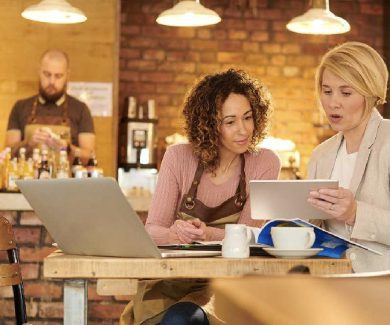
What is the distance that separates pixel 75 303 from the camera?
2160 mm

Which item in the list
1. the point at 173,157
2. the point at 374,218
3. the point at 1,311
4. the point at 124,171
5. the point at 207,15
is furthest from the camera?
the point at 124,171

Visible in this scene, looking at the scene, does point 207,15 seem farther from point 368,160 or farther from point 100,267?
point 100,267

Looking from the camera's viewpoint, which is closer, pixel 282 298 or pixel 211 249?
pixel 282 298

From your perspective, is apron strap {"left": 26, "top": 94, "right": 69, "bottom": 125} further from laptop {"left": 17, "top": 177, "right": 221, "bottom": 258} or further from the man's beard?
laptop {"left": 17, "top": 177, "right": 221, "bottom": 258}

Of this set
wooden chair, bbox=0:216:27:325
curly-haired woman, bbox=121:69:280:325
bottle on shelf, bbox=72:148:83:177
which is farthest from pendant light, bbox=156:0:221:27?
wooden chair, bbox=0:216:27:325

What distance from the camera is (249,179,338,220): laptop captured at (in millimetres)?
2381

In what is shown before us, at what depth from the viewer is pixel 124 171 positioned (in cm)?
861

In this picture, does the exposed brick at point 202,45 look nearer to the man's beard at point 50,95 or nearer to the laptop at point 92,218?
the man's beard at point 50,95

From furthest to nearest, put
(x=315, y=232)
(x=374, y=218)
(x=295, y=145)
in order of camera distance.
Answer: (x=295, y=145)
(x=374, y=218)
(x=315, y=232)

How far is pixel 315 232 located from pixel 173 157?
91cm

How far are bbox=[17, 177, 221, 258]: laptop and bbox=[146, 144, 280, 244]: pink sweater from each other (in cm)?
69

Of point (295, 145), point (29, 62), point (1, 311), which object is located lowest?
point (1, 311)

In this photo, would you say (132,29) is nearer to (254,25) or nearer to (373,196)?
(254,25)

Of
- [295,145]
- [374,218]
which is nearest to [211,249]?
[374,218]
